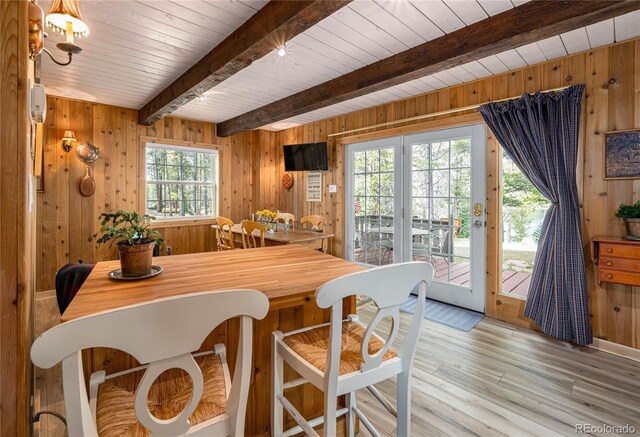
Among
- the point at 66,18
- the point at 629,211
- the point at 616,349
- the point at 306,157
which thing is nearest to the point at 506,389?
the point at 616,349

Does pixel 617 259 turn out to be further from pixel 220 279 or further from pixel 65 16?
pixel 65 16

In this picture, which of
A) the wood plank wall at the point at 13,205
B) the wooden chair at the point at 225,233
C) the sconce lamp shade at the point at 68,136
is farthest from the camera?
the wooden chair at the point at 225,233

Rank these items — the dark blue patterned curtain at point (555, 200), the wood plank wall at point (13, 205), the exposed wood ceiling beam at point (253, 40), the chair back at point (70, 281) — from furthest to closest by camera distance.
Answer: the dark blue patterned curtain at point (555, 200) → the chair back at point (70, 281) → the exposed wood ceiling beam at point (253, 40) → the wood plank wall at point (13, 205)

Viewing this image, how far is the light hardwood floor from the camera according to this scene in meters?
1.75

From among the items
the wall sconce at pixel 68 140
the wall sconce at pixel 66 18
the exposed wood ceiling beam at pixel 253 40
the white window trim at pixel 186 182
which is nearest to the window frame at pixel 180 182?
the white window trim at pixel 186 182

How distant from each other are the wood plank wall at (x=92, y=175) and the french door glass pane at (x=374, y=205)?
2691 mm

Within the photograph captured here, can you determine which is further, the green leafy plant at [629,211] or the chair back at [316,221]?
the chair back at [316,221]

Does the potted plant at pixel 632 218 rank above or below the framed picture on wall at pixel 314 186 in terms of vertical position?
below

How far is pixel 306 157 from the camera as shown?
5129 millimetres

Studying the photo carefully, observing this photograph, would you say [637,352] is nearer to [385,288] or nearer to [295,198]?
[385,288]

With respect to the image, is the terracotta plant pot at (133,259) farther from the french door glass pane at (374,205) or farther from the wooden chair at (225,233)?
the french door glass pane at (374,205)

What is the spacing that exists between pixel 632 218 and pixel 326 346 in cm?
258

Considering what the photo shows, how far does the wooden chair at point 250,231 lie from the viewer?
3.84 meters

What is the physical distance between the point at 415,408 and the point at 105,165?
4.71 metres
